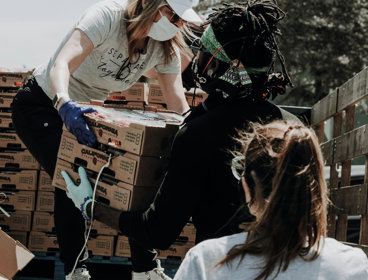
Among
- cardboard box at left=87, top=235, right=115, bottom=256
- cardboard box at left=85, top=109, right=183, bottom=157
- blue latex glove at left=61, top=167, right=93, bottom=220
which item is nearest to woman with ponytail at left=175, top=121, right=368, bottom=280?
cardboard box at left=85, top=109, right=183, bottom=157

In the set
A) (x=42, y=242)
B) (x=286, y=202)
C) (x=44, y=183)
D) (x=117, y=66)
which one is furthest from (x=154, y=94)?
(x=286, y=202)

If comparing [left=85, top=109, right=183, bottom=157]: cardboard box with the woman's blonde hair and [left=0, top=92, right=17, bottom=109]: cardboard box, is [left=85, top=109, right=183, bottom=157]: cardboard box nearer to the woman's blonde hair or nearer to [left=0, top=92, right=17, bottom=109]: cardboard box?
the woman's blonde hair

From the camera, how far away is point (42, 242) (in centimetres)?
575

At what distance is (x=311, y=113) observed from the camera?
525 centimetres

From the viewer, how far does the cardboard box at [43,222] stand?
5.83 m

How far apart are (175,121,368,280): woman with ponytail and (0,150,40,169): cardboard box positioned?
425 centimetres

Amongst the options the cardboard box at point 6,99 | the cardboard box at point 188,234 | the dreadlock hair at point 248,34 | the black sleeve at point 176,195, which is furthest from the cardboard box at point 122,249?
the dreadlock hair at point 248,34

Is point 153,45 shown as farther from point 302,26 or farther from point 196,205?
point 302,26

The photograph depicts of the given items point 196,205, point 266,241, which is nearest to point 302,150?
point 266,241

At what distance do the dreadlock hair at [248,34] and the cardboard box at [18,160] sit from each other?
138 inches

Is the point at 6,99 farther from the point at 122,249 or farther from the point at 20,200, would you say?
the point at 122,249

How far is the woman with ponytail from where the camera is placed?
1.83 m

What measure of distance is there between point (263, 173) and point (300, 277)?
0.30 meters

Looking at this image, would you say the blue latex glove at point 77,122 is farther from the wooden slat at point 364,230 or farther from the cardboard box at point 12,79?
the cardboard box at point 12,79
